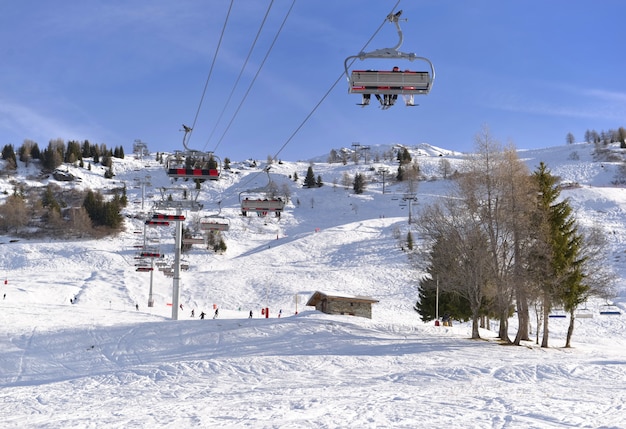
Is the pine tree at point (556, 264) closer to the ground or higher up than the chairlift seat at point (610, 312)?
higher up

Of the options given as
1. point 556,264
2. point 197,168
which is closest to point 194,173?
point 197,168

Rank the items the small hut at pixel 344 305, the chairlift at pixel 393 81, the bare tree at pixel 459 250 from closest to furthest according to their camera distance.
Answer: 1. the chairlift at pixel 393 81
2. the bare tree at pixel 459 250
3. the small hut at pixel 344 305

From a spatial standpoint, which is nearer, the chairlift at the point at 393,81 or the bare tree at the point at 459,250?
the chairlift at the point at 393,81

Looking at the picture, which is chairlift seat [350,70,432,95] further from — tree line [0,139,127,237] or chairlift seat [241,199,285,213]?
tree line [0,139,127,237]

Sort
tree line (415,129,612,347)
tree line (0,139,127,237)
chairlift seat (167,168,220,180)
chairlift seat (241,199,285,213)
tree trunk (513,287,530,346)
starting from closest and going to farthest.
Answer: chairlift seat (241,199,285,213) < chairlift seat (167,168,220,180) < tree line (415,129,612,347) < tree trunk (513,287,530,346) < tree line (0,139,127,237)

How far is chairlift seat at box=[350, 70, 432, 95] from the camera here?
10.3 m

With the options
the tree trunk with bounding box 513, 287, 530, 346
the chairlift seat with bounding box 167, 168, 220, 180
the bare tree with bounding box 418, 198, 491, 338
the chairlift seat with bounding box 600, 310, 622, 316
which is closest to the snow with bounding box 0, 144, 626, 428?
the tree trunk with bounding box 513, 287, 530, 346

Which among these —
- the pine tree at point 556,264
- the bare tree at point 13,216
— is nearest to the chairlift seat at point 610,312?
the pine tree at point 556,264

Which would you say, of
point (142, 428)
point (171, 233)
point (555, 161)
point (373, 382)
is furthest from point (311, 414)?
point (555, 161)

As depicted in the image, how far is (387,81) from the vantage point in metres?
10.3

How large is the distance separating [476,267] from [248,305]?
112ft

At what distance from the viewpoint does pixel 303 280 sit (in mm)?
67125

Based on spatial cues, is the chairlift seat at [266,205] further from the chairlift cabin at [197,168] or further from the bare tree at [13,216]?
→ the bare tree at [13,216]

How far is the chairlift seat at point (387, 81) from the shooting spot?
10289mm
